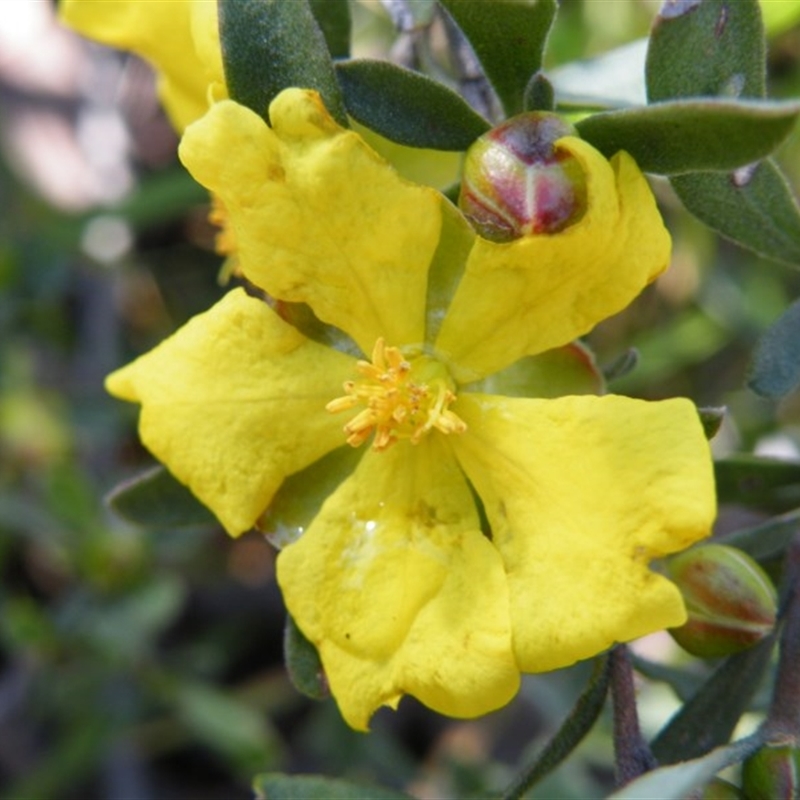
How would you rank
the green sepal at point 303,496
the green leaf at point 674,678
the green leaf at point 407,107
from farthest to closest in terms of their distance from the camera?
the green leaf at point 674,678 → the green sepal at point 303,496 → the green leaf at point 407,107

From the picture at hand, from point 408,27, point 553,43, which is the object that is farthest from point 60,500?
point 408,27

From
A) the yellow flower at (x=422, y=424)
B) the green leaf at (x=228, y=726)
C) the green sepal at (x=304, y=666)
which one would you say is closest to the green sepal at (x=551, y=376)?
the yellow flower at (x=422, y=424)

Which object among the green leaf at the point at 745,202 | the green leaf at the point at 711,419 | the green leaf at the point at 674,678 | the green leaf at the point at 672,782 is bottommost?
the green leaf at the point at 674,678

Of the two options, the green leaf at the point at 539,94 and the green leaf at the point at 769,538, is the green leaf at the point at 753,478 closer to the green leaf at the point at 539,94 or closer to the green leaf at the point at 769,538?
the green leaf at the point at 769,538

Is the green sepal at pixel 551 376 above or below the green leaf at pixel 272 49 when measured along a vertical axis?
below

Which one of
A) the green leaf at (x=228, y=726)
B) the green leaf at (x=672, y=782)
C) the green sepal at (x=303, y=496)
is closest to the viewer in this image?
the green leaf at (x=672, y=782)

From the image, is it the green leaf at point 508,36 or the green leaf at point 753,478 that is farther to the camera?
the green leaf at point 753,478
